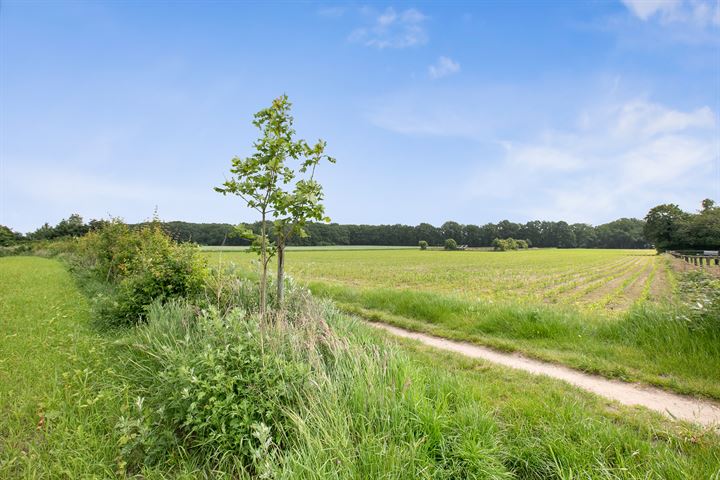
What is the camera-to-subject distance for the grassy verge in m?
5.31

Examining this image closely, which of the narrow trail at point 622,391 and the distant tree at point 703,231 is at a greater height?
the distant tree at point 703,231

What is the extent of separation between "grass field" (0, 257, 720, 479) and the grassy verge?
169cm

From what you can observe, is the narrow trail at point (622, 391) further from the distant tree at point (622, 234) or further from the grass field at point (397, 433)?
the distant tree at point (622, 234)

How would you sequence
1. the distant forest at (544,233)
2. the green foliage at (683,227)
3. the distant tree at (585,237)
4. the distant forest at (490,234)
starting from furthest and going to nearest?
the distant tree at (585,237) < the distant forest at (490,234) < the distant forest at (544,233) < the green foliage at (683,227)

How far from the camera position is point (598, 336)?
6.88 m

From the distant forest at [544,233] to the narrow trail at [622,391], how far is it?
48.7 metres

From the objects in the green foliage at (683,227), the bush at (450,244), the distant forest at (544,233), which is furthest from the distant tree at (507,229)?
the green foliage at (683,227)

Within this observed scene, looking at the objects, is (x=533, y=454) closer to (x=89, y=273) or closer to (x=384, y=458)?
(x=384, y=458)

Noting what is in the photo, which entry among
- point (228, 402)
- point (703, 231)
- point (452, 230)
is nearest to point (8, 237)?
point (228, 402)

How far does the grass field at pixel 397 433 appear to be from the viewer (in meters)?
2.65

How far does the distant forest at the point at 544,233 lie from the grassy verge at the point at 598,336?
4619 cm

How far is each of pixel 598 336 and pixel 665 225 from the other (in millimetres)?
87693

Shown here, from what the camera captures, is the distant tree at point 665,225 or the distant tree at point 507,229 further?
the distant tree at point 507,229

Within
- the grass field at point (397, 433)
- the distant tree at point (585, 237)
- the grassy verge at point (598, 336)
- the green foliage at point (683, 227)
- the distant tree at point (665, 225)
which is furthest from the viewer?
the distant tree at point (585, 237)
